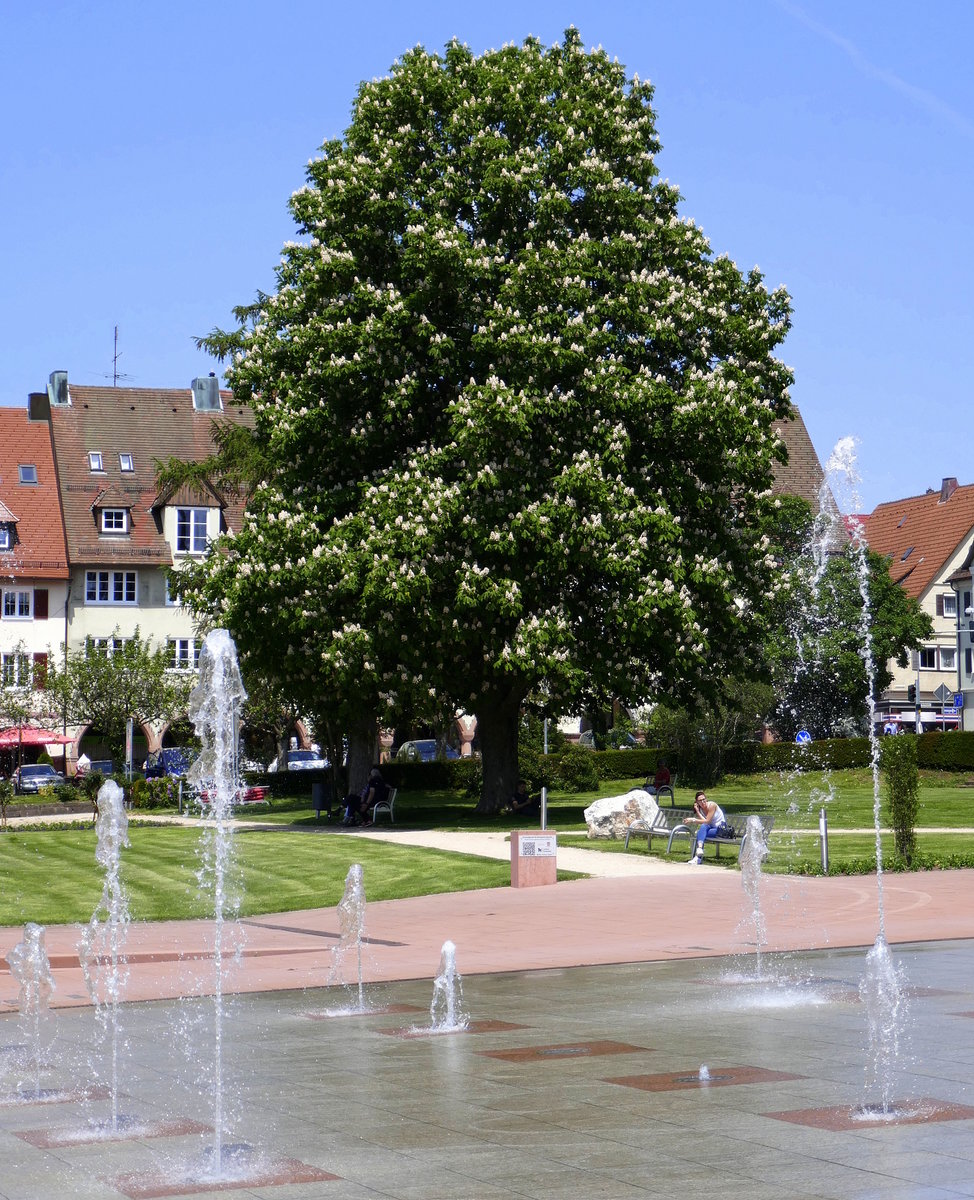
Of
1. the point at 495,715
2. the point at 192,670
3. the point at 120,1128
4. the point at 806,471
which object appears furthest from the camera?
the point at 806,471

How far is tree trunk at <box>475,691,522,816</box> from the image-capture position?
38.2 meters

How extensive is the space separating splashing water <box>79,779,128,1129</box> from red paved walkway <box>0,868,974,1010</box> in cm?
18

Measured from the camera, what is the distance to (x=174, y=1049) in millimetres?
11688

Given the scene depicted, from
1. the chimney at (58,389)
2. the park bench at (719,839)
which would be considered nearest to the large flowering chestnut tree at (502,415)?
the park bench at (719,839)

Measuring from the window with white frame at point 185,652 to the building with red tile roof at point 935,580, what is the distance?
38481 mm

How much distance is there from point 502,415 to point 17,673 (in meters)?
35.4

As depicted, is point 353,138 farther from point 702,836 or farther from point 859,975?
point 859,975

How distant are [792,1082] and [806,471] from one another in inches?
3402

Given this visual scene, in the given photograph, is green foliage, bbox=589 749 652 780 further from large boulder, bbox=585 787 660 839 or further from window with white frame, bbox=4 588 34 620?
large boulder, bbox=585 787 660 839

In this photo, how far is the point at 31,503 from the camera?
71125 millimetres

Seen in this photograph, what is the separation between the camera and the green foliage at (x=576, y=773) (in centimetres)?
5203

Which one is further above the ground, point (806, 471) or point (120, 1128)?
point (806, 471)

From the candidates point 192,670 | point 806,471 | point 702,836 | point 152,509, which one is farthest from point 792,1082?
point 806,471

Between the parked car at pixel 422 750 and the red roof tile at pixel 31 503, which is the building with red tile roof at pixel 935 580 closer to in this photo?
the parked car at pixel 422 750
